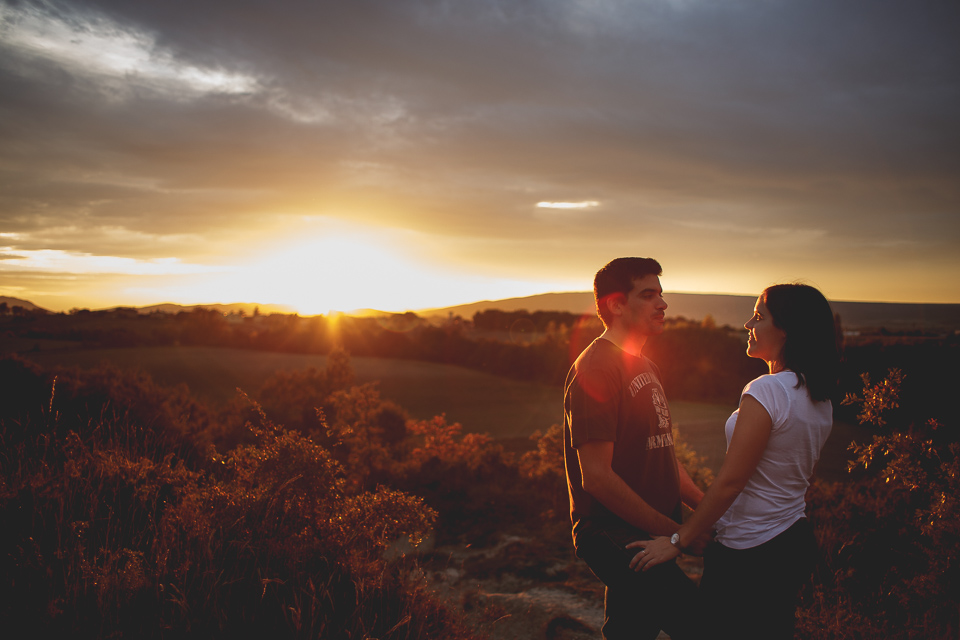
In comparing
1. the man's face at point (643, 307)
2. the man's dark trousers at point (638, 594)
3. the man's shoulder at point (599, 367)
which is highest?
the man's face at point (643, 307)

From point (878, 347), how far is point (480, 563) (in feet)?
36.4

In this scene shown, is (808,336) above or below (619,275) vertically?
below

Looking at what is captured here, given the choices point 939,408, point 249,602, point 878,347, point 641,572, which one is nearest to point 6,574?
point 249,602

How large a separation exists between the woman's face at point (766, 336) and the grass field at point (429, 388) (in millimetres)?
7641

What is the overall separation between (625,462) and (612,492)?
217 millimetres

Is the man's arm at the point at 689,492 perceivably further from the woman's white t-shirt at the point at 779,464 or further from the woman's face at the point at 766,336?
the woman's face at the point at 766,336

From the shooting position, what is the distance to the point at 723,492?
82.0 inches

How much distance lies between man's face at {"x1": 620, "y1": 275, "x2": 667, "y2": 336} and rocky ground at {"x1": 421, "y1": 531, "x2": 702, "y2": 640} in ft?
6.72

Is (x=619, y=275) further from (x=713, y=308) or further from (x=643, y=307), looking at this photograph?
(x=713, y=308)

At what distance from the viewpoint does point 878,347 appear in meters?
12.1

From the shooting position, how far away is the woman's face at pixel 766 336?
223cm

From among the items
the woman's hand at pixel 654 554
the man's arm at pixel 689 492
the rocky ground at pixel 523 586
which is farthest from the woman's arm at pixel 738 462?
the rocky ground at pixel 523 586

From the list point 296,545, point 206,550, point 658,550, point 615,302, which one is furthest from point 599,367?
point 206,550

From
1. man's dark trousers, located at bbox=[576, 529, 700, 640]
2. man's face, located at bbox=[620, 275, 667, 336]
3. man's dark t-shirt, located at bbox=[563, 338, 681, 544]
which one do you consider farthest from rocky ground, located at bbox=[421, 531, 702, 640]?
man's face, located at bbox=[620, 275, 667, 336]
